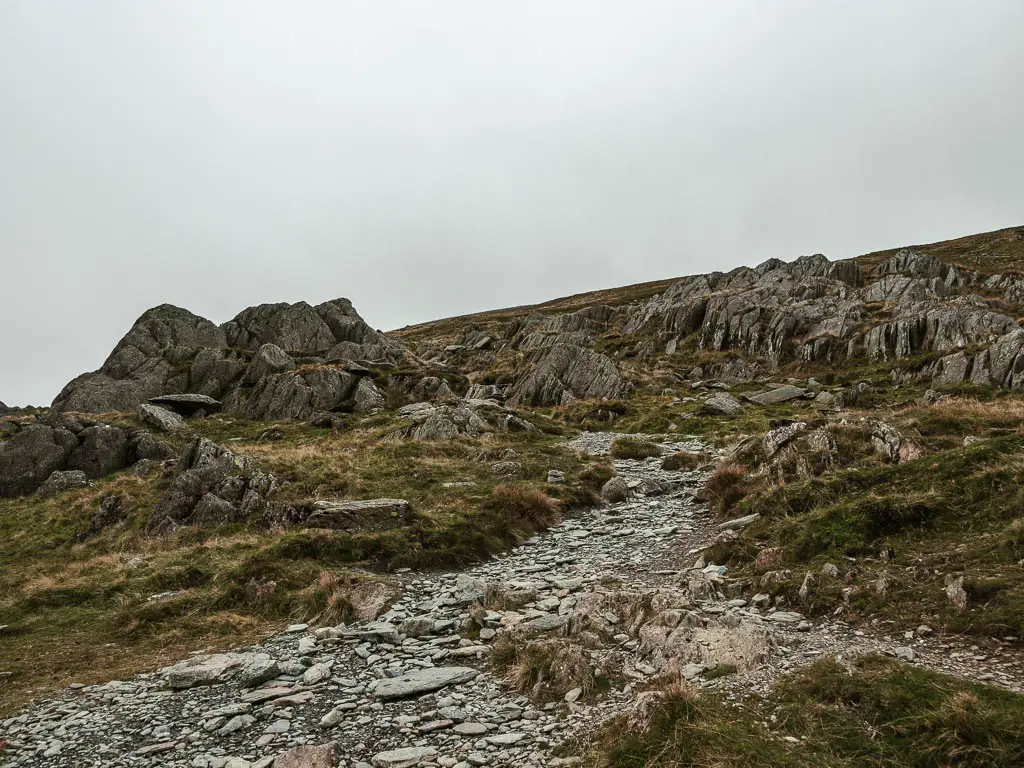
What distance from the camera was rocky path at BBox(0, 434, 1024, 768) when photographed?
7516 mm

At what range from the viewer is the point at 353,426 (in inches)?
1750

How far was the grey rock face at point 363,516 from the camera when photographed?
18.3 metres

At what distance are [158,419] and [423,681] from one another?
4280 centimetres

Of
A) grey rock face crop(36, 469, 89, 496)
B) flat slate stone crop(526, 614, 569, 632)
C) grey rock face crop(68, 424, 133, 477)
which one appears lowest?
flat slate stone crop(526, 614, 569, 632)

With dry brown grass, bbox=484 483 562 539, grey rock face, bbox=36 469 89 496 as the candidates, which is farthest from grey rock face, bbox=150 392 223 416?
dry brown grass, bbox=484 483 562 539

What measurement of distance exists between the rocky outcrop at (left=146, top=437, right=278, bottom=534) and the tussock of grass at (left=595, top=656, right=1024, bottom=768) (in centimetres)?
1762

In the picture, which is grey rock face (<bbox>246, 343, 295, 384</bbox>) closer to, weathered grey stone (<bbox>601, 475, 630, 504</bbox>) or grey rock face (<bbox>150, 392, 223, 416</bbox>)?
grey rock face (<bbox>150, 392, 223, 416</bbox>)

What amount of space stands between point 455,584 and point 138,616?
25.4 feet

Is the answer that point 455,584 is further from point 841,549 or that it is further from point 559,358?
point 559,358

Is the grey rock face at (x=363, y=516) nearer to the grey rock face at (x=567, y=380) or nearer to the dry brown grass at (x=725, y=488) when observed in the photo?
the dry brown grass at (x=725, y=488)

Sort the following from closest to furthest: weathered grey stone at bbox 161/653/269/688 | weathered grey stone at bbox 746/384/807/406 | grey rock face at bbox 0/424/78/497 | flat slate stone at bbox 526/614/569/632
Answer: weathered grey stone at bbox 161/653/269/688 < flat slate stone at bbox 526/614/569/632 < grey rock face at bbox 0/424/78/497 < weathered grey stone at bbox 746/384/807/406

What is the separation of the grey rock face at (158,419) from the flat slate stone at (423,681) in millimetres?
40402

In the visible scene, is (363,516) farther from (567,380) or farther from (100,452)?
(567,380)

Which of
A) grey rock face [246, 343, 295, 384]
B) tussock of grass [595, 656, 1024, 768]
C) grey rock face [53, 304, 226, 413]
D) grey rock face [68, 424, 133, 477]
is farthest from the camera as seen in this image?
grey rock face [246, 343, 295, 384]
